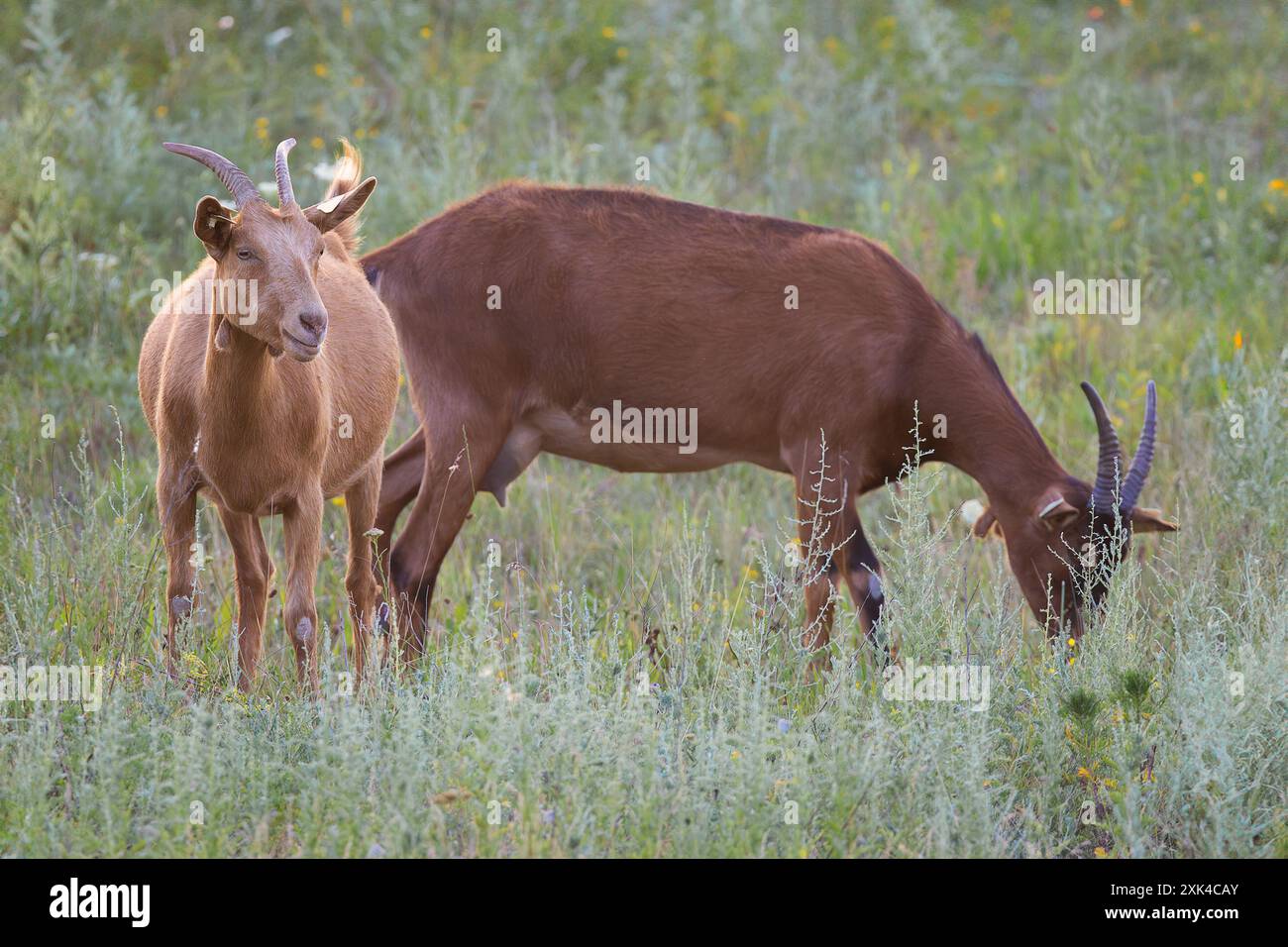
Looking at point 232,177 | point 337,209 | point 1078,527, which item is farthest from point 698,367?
point 232,177

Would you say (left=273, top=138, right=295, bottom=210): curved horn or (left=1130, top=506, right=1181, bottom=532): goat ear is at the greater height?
(left=273, top=138, right=295, bottom=210): curved horn

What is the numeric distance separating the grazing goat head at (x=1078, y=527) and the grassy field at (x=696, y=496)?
230mm

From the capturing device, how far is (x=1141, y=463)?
6641mm

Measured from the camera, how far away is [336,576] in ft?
23.9

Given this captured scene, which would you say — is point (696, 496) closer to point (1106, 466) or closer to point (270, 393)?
point (1106, 466)

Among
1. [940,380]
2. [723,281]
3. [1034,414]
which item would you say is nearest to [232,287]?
[723,281]

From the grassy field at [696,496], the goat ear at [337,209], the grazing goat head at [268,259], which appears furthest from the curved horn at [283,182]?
the grassy field at [696,496]

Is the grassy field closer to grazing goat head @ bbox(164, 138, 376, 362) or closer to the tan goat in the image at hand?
the tan goat

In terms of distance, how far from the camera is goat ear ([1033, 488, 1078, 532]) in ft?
21.6

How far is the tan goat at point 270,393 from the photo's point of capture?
4.78 m

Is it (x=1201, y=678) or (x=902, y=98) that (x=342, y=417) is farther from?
(x=902, y=98)

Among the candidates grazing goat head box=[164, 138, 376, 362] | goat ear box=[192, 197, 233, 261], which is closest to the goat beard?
grazing goat head box=[164, 138, 376, 362]

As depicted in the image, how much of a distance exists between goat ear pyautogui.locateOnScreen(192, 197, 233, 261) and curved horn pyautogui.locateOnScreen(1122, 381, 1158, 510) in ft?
13.0

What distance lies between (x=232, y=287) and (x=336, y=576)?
8.84 ft
